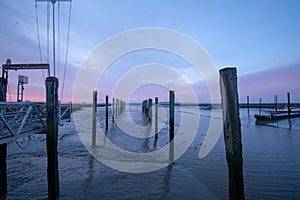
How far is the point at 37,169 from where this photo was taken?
7.07 metres

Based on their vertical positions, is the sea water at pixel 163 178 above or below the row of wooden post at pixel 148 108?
below

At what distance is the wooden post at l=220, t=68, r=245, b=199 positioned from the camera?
334 centimetres

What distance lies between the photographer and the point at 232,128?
337 cm

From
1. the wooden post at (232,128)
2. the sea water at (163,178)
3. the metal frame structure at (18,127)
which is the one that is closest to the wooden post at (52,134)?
the sea water at (163,178)

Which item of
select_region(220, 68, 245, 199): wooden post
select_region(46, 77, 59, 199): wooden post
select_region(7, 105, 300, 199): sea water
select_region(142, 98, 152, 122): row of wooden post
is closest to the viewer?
select_region(220, 68, 245, 199): wooden post

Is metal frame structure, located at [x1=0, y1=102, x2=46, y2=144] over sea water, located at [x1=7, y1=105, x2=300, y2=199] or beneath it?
over

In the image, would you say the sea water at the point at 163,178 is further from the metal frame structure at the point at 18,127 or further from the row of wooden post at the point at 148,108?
the row of wooden post at the point at 148,108

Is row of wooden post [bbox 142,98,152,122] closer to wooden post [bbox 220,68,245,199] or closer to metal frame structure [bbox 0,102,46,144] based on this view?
metal frame structure [bbox 0,102,46,144]

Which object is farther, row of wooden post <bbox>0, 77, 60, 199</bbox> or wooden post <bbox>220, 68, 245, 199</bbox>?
row of wooden post <bbox>0, 77, 60, 199</bbox>

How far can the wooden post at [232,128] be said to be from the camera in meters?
3.34

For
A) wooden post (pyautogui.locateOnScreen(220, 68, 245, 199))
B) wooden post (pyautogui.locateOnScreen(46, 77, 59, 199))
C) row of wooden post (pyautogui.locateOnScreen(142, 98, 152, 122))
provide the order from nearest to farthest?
wooden post (pyautogui.locateOnScreen(220, 68, 245, 199)), wooden post (pyautogui.locateOnScreen(46, 77, 59, 199)), row of wooden post (pyautogui.locateOnScreen(142, 98, 152, 122))

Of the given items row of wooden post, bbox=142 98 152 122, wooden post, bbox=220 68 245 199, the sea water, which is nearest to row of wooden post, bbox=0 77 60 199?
the sea water

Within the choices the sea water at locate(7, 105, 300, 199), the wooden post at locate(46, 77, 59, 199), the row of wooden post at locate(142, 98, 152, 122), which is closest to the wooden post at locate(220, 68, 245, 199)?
the sea water at locate(7, 105, 300, 199)

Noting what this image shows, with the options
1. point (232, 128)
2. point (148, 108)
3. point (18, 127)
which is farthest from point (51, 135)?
point (148, 108)
